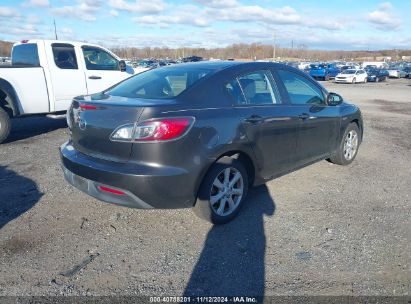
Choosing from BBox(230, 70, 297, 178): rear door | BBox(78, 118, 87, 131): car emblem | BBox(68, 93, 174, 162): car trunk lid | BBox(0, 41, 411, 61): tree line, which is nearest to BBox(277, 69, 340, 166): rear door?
BBox(230, 70, 297, 178): rear door

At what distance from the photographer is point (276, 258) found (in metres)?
3.18

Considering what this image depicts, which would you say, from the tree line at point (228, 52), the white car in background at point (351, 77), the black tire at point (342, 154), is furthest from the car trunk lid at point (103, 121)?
Result: the tree line at point (228, 52)

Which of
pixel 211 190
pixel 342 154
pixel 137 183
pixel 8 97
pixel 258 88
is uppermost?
pixel 258 88

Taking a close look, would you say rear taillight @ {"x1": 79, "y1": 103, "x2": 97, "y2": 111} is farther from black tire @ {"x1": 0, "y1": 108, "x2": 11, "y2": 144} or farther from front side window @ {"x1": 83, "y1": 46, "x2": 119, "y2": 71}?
front side window @ {"x1": 83, "y1": 46, "x2": 119, "y2": 71}

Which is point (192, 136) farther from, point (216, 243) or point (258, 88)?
point (258, 88)

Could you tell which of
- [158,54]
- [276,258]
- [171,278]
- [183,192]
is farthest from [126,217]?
[158,54]

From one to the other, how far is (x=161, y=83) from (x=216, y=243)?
5.88 feet

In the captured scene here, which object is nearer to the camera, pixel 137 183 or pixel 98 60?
pixel 137 183

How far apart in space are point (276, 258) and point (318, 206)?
1.35m

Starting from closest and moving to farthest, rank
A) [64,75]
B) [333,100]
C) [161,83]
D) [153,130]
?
[153,130] < [161,83] < [333,100] < [64,75]

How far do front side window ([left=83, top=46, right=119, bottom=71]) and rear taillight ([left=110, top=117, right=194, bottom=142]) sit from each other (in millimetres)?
5840

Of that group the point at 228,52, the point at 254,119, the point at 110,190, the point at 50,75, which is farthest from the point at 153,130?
the point at 228,52

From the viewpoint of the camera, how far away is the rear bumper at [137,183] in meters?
3.08

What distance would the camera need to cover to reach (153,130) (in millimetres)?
3049
